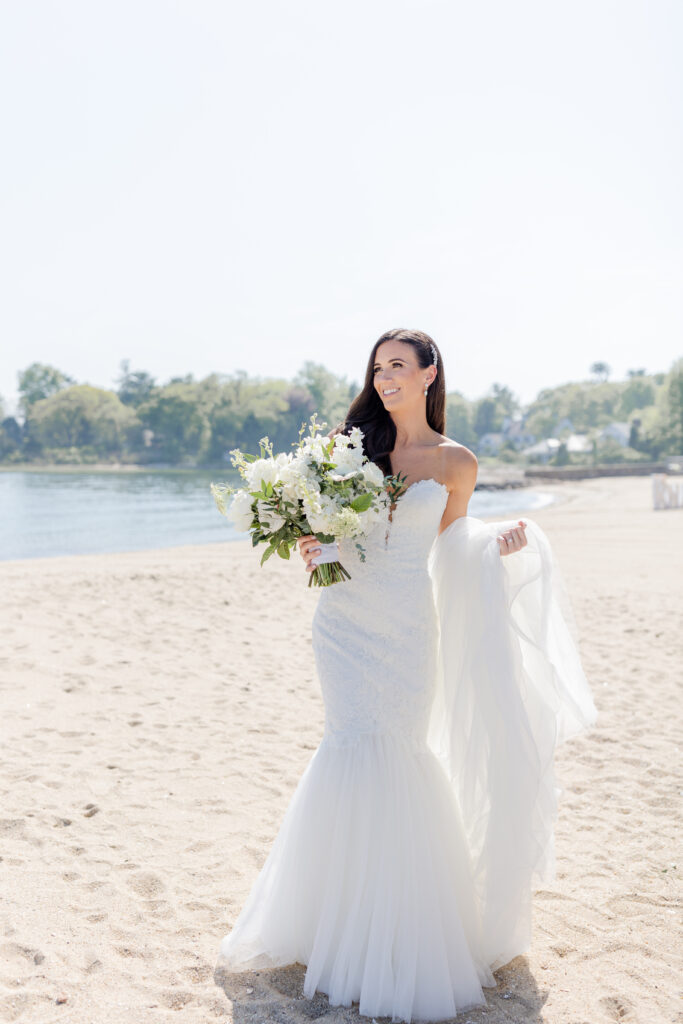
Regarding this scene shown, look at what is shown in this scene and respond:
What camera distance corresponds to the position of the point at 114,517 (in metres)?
36.6

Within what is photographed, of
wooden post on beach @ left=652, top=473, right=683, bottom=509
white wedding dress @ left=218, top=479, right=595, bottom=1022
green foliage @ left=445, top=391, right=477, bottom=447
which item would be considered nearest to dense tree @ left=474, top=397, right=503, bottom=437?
green foliage @ left=445, top=391, right=477, bottom=447

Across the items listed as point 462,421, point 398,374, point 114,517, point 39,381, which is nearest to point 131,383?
point 39,381

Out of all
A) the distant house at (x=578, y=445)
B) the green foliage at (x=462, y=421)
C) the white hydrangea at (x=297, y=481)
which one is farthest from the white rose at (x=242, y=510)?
the green foliage at (x=462, y=421)

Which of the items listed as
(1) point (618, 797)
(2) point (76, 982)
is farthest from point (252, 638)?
(2) point (76, 982)

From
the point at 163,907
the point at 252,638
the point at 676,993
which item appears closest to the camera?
the point at 676,993

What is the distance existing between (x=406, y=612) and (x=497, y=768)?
721 mm

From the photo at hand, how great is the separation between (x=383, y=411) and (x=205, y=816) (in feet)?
9.32

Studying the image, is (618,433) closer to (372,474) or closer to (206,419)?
(206,419)

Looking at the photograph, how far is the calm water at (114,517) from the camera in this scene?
2669cm

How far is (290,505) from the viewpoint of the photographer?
2.97 meters

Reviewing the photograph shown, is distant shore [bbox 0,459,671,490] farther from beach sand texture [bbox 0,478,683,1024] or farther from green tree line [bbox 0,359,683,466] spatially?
beach sand texture [bbox 0,478,683,1024]

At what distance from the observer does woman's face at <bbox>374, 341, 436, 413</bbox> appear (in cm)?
332

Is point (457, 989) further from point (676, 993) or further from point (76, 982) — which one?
point (76, 982)

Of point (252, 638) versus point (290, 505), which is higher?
point (290, 505)
